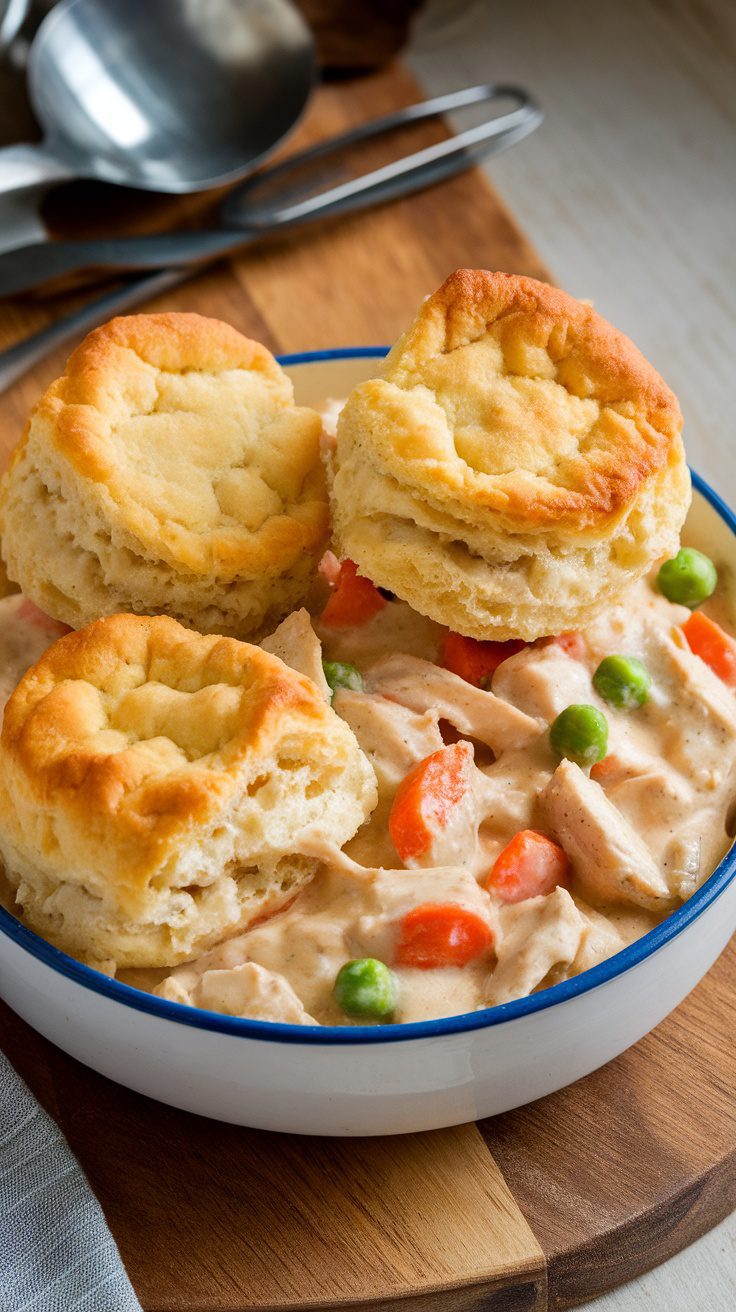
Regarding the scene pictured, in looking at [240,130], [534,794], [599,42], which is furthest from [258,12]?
[534,794]

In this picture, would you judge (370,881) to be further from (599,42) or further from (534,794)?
(599,42)

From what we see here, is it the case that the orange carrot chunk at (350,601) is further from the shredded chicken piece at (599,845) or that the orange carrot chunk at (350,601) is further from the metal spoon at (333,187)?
the metal spoon at (333,187)

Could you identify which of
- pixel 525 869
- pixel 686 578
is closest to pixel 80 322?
pixel 686 578

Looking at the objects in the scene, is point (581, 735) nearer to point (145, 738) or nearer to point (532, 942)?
point (532, 942)

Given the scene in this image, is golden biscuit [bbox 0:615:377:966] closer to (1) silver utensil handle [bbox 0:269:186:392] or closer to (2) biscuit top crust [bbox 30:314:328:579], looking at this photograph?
(2) biscuit top crust [bbox 30:314:328:579]

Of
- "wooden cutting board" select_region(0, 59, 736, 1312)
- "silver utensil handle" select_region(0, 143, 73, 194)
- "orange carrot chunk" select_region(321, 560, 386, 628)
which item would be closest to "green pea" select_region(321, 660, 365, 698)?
"orange carrot chunk" select_region(321, 560, 386, 628)

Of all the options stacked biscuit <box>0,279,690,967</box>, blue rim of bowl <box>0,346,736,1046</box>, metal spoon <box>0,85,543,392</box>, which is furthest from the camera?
metal spoon <box>0,85,543,392</box>

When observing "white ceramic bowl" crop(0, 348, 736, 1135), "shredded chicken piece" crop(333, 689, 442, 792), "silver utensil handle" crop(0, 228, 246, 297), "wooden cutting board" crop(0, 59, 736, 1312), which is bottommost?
"wooden cutting board" crop(0, 59, 736, 1312)
